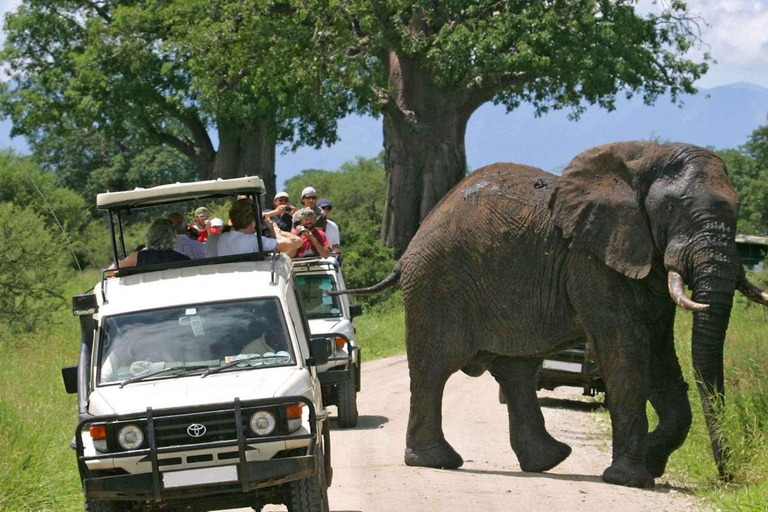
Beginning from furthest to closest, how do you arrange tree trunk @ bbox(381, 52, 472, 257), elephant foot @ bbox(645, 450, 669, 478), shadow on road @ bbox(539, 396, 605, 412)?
tree trunk @ bbox(381, 52, 472, 257) → shadow on road @ bbox(539, 396, 605, 412) → elephant foot @ bbox(645, 450, 669, 478)

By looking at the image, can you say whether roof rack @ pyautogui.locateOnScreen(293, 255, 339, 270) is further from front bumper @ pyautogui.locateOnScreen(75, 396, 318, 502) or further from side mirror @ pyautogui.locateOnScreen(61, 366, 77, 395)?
front bumper @ pyautogui.locateOnScreen(75, 396, 318, 502)

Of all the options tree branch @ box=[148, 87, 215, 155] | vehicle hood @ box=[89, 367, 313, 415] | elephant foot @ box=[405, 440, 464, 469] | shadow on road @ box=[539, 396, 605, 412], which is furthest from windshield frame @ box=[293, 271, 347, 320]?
tree branch @ box=[148, 87, 215, 155]

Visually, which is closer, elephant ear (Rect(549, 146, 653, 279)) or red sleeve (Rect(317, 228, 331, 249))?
elephant ear (Rect(549, 146, 653, 279))

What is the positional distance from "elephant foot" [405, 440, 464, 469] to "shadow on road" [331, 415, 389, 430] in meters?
2.50

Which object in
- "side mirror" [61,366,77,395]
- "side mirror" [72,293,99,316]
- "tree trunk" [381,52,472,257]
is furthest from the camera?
"tree trunk" [381,52,472,257]

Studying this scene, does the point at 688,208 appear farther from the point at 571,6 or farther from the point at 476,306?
the point at 571,6

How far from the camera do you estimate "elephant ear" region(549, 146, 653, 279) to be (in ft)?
40.1

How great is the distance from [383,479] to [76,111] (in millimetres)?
30064

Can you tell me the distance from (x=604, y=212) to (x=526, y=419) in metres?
2.17

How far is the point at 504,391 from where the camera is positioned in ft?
45.2

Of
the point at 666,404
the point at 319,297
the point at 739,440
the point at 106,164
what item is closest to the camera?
the point at 739,440

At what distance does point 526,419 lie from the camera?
13359 mm

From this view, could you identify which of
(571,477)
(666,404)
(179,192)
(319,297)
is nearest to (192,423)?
(179,192)

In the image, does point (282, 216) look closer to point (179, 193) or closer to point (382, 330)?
point (179, 193)
